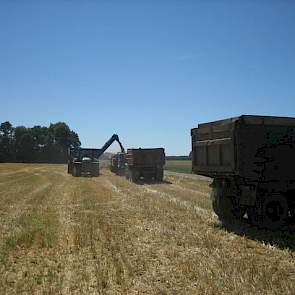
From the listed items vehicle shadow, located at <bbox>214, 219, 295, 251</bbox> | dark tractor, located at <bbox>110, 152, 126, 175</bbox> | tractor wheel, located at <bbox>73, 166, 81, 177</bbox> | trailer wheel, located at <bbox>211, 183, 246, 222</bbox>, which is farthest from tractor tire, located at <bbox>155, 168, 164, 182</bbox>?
vehicle shadow, located at <bbox>214, 219, 295, 251</bbox>

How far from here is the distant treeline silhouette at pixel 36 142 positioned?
120 metres

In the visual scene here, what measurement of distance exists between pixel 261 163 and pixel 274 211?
1.41 metres

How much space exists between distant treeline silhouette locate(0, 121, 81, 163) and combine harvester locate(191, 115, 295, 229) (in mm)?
110105

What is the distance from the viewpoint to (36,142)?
128 metres

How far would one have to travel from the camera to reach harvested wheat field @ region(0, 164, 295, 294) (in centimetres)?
705

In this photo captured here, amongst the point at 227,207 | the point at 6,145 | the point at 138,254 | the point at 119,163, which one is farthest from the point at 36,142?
the point at 138,254

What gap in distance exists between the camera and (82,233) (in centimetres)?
1144

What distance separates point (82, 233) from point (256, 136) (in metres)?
4.90

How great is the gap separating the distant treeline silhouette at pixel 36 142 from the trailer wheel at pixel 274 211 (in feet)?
363

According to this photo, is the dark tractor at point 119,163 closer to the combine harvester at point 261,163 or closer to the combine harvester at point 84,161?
the combine harvester at point 84,161

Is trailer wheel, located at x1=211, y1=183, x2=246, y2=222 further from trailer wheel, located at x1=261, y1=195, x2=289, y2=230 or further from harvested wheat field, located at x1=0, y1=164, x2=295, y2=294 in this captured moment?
trailer wheel, located at x1=261, y1=195, x2=289, y2=230

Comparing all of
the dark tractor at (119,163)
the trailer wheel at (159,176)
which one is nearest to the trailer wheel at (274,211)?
the trailer wheel at (159,176)

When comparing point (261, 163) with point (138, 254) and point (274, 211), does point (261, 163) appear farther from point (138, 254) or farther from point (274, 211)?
point (138, 254)

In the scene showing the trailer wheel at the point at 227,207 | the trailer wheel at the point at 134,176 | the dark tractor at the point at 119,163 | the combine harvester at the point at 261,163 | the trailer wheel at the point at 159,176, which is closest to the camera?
the combine harvester at the point at 261,163
